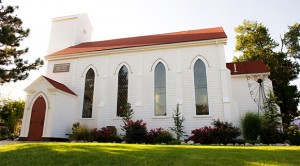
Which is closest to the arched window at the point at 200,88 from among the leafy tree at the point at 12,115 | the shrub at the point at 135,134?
the shrub at the point at 135,134

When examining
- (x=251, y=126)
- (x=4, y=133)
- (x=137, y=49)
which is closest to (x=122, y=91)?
(x=137, y=49)

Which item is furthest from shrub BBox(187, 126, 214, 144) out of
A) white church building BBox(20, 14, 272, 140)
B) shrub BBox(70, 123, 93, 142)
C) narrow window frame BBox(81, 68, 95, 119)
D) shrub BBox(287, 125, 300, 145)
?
narrow window frame BBox(81, 68, 95, 119)

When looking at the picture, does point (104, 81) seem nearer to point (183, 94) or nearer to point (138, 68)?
point (138, 68)

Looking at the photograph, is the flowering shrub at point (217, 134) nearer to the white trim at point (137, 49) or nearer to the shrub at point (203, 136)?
the shrub at point (203, 136)

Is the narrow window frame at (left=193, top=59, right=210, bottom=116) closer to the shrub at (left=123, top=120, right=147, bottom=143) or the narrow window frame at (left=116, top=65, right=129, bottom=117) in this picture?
the shrub at (left=123, top=120, right=147, bottom=143)

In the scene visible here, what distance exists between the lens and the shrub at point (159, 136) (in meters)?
15.1

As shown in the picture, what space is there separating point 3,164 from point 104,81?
505 inches

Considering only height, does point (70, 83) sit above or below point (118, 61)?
below

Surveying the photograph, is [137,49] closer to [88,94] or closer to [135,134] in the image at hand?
[88,94]

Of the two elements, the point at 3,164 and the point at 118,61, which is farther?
the point at 118,61

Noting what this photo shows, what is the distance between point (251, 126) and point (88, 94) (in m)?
13.8

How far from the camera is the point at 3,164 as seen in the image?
23.8 feet

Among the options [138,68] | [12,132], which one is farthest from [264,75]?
[12,132]

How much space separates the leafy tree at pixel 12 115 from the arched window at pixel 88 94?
7.79 metres
